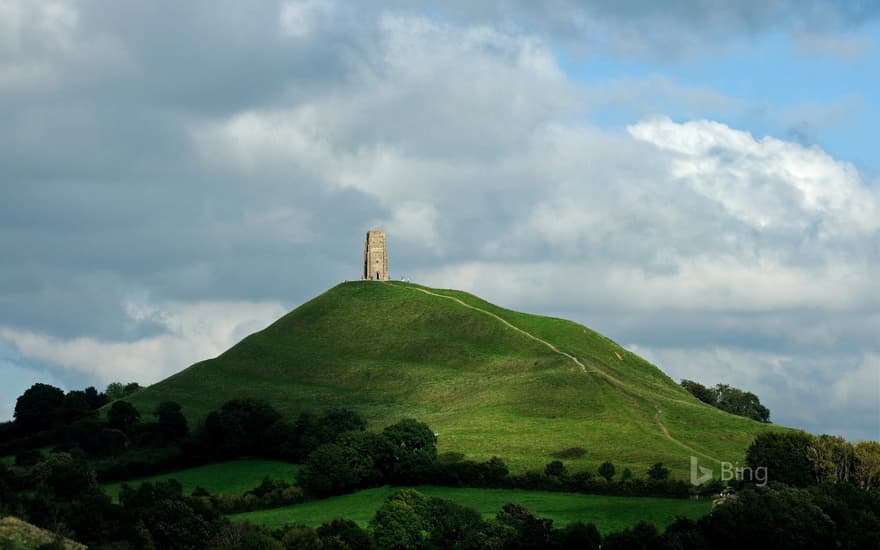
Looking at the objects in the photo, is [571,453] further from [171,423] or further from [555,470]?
[171,423]

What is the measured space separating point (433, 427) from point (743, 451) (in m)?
33.4

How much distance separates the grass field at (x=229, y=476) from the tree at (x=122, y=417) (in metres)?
14.2

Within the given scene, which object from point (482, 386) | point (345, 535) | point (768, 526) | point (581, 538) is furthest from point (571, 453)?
point (345, 535)

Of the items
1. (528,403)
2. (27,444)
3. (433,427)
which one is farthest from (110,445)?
(528,403)

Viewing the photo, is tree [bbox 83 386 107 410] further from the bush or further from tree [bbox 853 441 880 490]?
tree [bbox 853 441 880 490]

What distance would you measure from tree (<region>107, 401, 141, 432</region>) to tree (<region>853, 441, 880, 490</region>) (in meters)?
77.9

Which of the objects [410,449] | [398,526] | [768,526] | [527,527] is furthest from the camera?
[410,449]

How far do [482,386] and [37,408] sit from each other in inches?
2116

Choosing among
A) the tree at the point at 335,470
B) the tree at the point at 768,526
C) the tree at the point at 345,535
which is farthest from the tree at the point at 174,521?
the tree at the point at 768,526

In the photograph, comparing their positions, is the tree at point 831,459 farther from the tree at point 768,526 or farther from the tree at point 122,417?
the tree at point 122,417

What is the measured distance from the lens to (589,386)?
531 feet

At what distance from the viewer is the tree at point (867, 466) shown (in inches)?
4843

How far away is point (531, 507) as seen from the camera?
113562 millimetres

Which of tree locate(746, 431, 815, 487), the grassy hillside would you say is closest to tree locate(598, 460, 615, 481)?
tree locate(746, 431, 815, 487)
